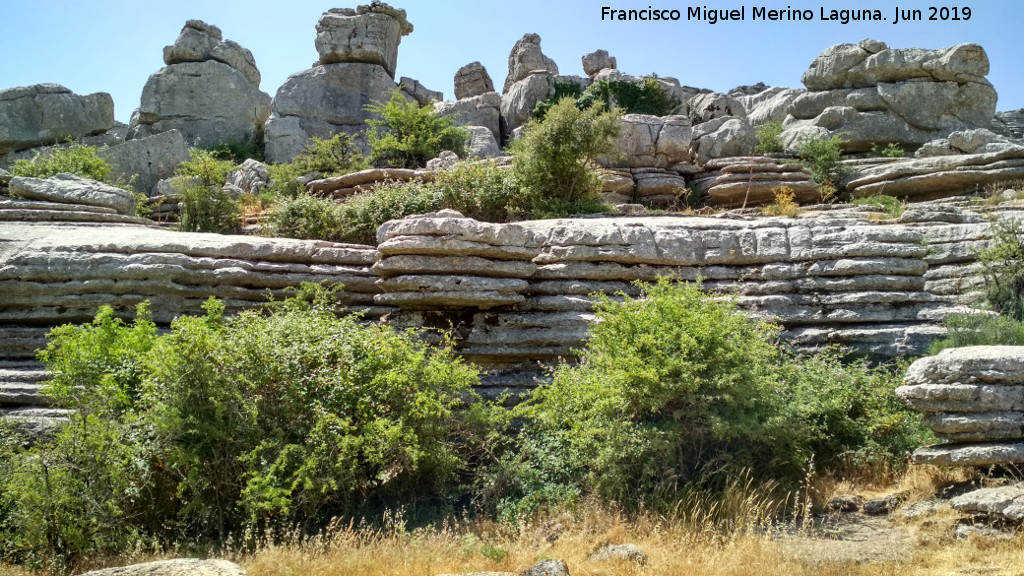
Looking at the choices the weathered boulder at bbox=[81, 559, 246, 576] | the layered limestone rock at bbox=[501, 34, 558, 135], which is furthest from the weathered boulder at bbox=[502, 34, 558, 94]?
the weathered boulder at bbox=[81, 559, 246, 576]

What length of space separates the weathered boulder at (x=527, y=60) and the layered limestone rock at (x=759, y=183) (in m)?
15.1

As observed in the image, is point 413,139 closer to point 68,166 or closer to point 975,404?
point 68,166

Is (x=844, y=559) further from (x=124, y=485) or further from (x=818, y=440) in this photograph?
(x=124, y=485)

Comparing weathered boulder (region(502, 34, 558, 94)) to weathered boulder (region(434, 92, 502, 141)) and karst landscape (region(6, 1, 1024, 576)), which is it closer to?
weathered boulder (region(434, 92, 502, 141))

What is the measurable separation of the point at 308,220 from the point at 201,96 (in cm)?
2265

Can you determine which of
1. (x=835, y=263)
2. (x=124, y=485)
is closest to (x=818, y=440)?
(x=835, y=263)

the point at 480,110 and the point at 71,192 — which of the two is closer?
Answer: the point at 71,192

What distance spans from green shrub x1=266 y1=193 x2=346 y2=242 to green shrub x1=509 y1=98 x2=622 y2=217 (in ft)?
14.1

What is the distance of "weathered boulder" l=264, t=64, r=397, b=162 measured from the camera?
3350 centimetres

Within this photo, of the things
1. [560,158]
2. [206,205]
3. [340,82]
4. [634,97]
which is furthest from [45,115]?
[560,158]

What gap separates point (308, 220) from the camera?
16.1m

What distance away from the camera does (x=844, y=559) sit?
6762mm

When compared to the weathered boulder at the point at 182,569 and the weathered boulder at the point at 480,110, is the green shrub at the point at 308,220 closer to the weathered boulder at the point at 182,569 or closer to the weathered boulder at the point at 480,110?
the weathered boulder at the point at 182,569

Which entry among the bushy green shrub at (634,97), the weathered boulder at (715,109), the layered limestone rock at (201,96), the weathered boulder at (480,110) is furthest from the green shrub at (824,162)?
the layered limestone rock at (201,96)
